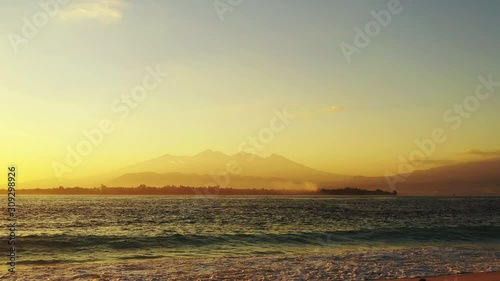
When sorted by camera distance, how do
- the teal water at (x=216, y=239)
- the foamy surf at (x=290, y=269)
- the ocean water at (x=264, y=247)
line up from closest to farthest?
the foamy surf at (x=290, y=269) < the ocean water at (x=264, y=247) < the teal water at (x=216, y=239)

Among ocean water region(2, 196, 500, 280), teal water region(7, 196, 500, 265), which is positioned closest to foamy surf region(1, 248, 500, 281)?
ocean water region(2, 196, 500, 280)

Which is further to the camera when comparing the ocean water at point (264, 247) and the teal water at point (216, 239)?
the teal water at point (216, 239)

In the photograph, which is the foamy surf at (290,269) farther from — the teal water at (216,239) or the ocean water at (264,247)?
the teal water at (216,239)

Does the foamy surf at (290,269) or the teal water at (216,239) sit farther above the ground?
the foamy surf at (290,269)

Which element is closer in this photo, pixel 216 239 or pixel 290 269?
pixel 290 269

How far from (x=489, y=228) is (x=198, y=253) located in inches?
1464

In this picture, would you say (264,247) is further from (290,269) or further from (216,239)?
(290,269)

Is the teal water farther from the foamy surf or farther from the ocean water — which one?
the foamy surf

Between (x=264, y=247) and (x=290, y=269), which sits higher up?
Answer: (x=290, y=269)

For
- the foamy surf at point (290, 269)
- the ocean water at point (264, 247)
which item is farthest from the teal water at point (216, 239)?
the foamy surf at point (290, 269)

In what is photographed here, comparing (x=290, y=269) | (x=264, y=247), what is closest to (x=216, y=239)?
(x=264, y=247)

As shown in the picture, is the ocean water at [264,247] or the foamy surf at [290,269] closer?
the foamy surf at [290,269]

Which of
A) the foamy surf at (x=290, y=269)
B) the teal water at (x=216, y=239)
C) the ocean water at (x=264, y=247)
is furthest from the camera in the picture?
the teal water at (x=216, y=239)

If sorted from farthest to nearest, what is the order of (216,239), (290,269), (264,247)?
1. (216,239)
2. (264,247)
3. (290,269)
